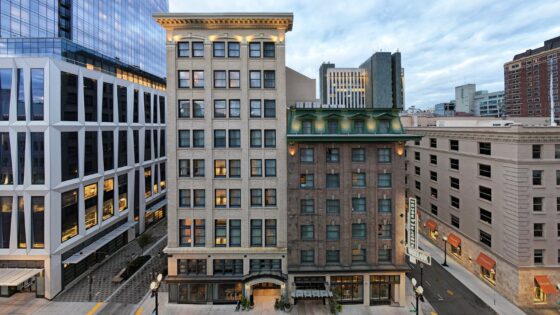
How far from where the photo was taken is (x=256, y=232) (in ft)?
92.5

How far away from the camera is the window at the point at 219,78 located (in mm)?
28047

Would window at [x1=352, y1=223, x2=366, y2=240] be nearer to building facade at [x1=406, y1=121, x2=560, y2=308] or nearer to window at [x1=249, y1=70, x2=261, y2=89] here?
building facade at [x1=406, y1=121, x2=560, y2=308]

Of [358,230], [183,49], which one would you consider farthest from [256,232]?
[183,49]

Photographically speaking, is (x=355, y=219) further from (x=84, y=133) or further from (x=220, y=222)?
(x=84, y=133)

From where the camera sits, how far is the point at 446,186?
39562 mm

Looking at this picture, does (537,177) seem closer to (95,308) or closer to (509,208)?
(509,208)

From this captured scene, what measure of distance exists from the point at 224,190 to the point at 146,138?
1130 inches

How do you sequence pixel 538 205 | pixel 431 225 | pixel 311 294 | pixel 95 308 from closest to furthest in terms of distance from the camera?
1. pixel 311 294
2. pixel 95 308
3. pixel 538 205
4. pixel 431 225

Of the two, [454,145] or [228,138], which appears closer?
[228,138]

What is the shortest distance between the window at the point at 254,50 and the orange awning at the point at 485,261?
3343cm

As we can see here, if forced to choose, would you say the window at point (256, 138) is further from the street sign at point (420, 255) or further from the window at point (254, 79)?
the street sign at point (420, 255)

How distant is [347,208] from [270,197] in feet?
25.8

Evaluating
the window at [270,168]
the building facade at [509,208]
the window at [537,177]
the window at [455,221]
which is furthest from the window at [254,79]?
the window at [455,221]

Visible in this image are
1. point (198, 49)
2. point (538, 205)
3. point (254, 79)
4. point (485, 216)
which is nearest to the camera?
point (538, 205)
